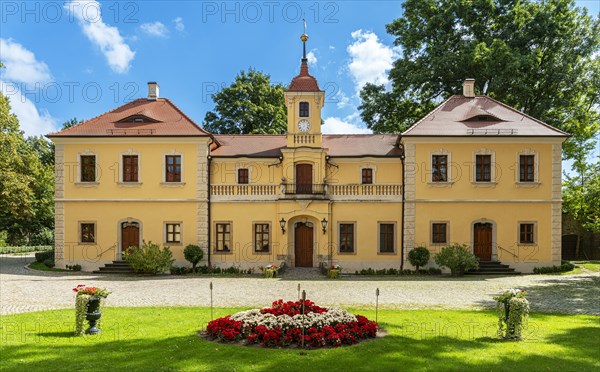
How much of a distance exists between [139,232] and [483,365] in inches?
802

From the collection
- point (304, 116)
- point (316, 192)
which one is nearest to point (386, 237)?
point (316, 192)

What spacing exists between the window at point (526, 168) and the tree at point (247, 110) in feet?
72.5

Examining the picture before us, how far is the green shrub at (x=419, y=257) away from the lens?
76.6ft

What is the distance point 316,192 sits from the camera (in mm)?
24672

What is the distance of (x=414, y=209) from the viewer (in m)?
24.2

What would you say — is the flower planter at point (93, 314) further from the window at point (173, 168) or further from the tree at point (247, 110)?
the tree at point (247, 110)

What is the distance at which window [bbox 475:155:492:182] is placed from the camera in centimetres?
2433

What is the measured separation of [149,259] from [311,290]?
9.42 m

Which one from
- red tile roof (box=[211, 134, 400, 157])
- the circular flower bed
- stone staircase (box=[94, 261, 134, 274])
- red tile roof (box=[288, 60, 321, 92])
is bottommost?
stone staircase (box=[94, 261, 134, 274])

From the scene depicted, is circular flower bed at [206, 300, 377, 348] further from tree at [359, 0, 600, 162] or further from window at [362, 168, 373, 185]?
tree at [359, 0, 600, 162]

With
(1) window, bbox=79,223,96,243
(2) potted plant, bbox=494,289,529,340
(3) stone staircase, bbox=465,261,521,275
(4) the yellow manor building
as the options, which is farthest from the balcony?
(2) potted plant, bbox=494,289,529,340

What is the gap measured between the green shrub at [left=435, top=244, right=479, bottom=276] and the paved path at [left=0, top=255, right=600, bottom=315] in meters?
0.76

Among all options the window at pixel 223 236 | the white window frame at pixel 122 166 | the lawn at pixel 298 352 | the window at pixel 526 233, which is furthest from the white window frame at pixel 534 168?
the white window frame at pixel 122 166

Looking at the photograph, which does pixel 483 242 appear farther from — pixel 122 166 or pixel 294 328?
pixel 122 166
